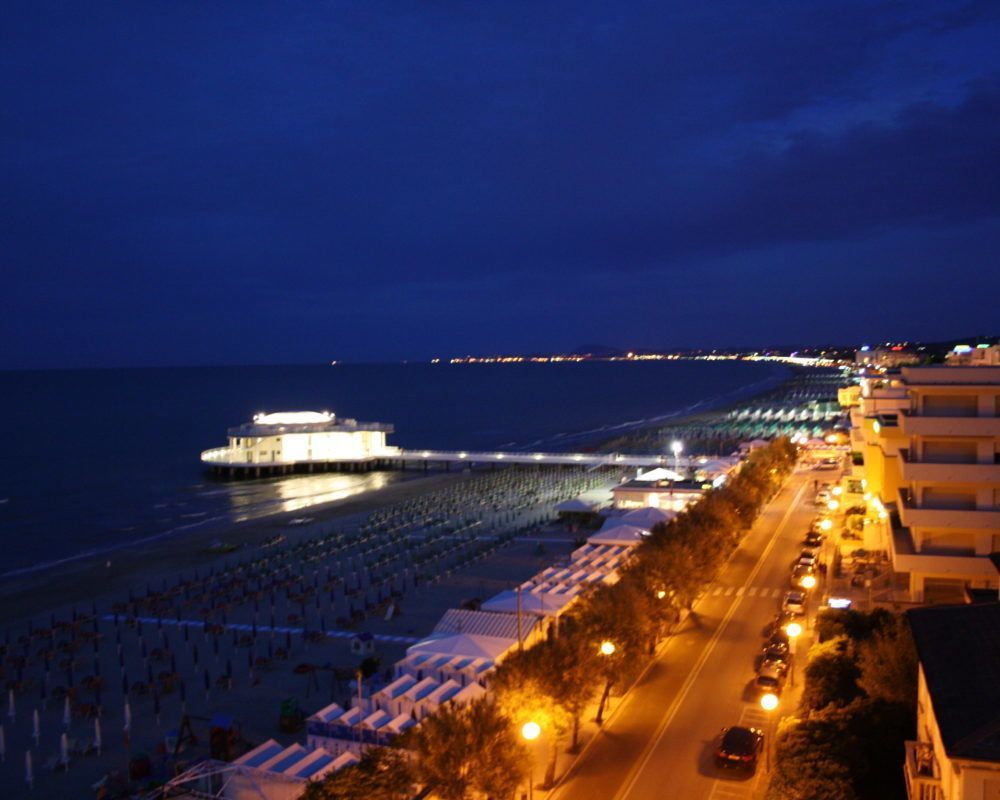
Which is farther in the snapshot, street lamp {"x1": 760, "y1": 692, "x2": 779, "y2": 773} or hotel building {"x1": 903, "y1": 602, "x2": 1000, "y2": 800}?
street lamp {"x1": 760, "y1": 692, "x2": 779, "y2": 773}

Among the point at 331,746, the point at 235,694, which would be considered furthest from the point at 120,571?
the point at 331,746

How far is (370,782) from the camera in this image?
13.2 meters

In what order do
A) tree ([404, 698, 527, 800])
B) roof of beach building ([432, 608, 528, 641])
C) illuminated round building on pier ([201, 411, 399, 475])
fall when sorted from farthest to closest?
1. illuminated round building on pier ([201, 411, 399, 475])
2. roof of beach building ([432, 608, 528, 641])
3. tree ([404, 698, 527, 800])

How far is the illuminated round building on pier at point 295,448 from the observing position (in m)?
81.8

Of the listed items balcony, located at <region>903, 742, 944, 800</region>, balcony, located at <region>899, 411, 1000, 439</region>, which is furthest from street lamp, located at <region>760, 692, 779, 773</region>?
balcony, located at <region>899, 411, 1000, 439</region>

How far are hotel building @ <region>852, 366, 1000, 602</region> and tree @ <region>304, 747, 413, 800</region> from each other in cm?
1956

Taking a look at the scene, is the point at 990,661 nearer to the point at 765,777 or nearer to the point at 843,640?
the point at 765,777

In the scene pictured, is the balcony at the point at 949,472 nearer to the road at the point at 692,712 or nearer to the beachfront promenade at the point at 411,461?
the road at the point at 692,712

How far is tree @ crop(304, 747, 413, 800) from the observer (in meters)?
13.0

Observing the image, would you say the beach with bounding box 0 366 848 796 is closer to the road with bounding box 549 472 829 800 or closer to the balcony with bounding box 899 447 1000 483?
the road with bounding box 549 472 829 800

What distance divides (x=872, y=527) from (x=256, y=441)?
2394 inches

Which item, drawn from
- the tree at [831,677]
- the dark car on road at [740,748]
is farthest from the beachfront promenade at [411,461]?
the dark car on road at [740,748]

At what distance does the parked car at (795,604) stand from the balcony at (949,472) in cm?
511

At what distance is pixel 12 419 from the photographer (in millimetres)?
142875
